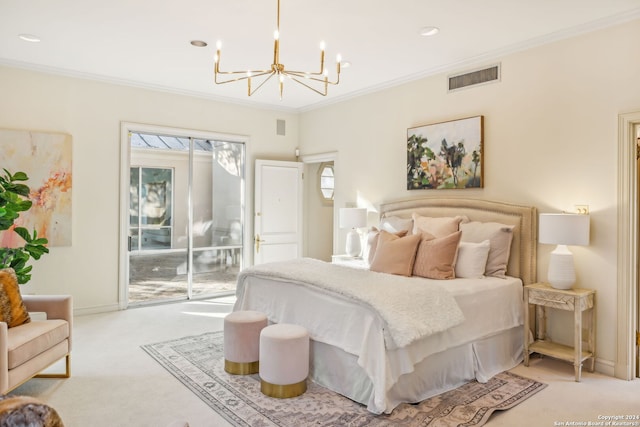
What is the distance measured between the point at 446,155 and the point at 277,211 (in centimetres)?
286

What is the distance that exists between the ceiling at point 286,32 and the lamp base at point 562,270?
186 cm

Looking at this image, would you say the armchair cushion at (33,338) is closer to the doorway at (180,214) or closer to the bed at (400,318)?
the bed at (400,318)

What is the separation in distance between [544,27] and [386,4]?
4.61 feet

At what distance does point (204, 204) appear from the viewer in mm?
6180

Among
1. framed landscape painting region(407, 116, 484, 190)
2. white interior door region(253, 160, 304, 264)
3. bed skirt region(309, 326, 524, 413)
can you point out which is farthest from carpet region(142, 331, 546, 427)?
white interior door region(253, 160, 304, 264)

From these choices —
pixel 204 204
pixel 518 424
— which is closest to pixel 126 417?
pixel 518 424

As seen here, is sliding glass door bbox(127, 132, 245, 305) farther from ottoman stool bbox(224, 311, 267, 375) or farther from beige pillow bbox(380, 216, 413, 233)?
ottoman stool bbox(224, 311, 267, 375)

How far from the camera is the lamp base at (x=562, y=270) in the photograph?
11.0ft

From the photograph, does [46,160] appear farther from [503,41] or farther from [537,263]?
[537,263]

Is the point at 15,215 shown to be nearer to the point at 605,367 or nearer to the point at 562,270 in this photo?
the point at 562,270

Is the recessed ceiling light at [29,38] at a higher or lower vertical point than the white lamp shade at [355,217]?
higher

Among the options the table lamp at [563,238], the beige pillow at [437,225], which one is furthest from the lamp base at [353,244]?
the table lamp at [563,238]

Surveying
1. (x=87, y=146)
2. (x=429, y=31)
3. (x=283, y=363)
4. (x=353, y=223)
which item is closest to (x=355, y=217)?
(x=353, y=223)

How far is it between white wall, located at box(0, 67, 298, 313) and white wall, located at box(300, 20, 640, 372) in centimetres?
352
